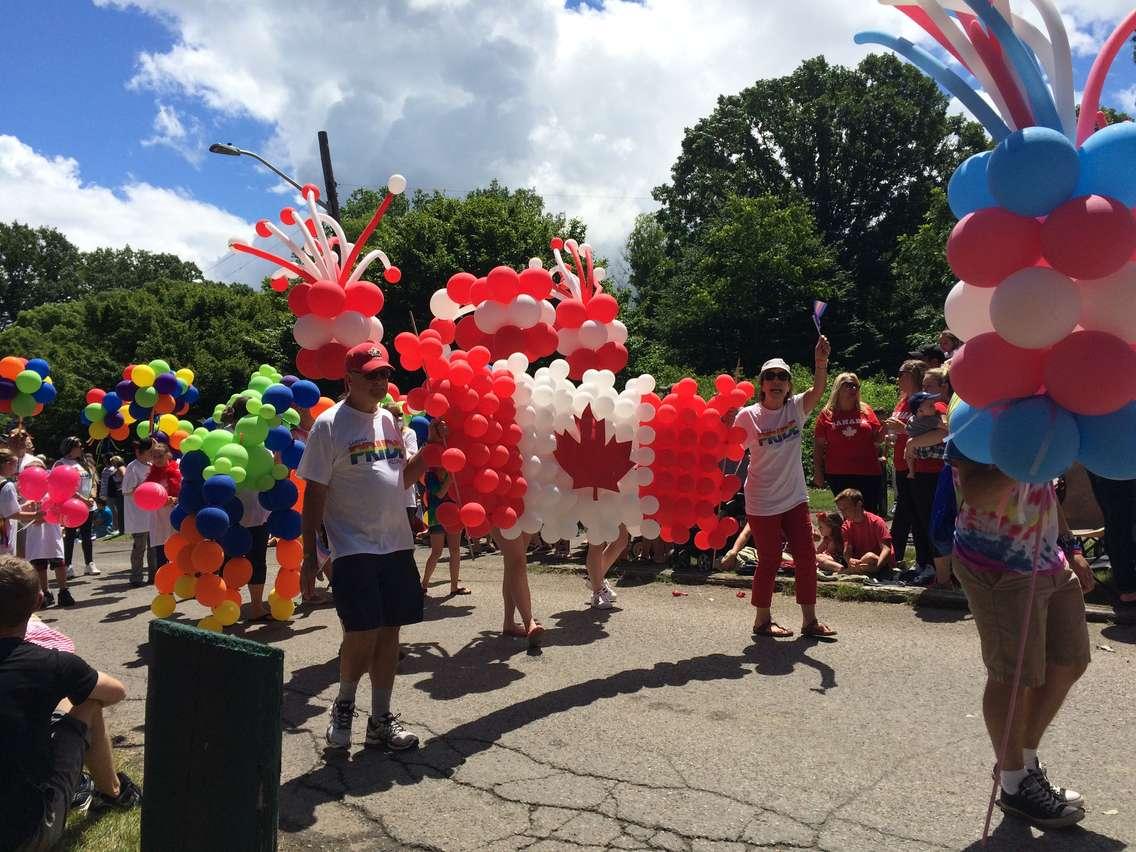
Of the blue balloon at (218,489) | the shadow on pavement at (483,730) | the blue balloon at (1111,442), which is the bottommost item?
the shadow on pavement at (483,730)

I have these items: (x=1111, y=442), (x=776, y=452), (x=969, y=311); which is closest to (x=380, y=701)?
(x=776, y=452)

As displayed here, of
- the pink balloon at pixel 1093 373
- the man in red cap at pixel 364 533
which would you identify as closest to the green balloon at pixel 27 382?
the man in red cap at pixel 364 533

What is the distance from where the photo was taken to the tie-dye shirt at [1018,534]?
3215mm

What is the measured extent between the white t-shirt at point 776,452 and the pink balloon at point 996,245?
2.90 meters

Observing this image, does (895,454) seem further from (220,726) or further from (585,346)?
(220,726)

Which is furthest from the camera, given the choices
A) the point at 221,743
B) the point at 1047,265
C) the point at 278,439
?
the point at 278,439

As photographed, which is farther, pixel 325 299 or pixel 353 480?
pixel 325 299

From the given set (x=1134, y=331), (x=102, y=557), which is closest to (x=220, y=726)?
(x=1134, y=331)

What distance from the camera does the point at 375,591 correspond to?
4125 millimetres

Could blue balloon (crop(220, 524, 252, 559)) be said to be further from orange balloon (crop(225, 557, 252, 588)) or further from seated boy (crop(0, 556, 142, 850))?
seated boy (crop(0, 556, 142, 850))

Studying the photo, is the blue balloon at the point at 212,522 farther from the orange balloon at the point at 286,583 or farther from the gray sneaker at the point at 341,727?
the gray sneaker at the point at 341,727

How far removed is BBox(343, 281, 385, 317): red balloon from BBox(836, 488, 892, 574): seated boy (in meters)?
4.40

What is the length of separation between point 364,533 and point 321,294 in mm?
1765

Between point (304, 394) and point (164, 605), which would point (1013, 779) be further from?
point (164, 605)
